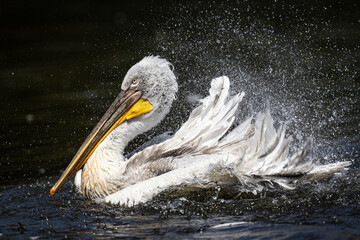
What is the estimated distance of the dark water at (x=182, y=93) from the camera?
3.65m

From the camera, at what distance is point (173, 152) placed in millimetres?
4117

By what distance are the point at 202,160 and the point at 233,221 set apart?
Answer: 0.64 metres

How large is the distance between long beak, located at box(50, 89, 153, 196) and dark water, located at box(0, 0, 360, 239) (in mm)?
293

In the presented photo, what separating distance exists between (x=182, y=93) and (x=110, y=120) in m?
1.94

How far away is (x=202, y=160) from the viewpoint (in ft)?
13.3

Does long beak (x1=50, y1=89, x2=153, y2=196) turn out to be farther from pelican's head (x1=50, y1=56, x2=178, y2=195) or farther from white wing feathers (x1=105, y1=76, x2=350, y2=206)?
white wing feathers (x1=105, y1=76, x2=350, y2=206)

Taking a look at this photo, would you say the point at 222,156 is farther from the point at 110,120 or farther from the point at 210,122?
the point at 110,120

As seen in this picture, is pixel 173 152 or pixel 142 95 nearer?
pixel 173 152

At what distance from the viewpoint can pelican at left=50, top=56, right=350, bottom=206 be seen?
3979mm

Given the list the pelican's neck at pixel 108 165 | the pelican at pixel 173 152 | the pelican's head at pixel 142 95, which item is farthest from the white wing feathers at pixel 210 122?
the pelican's neck at pixel 108 165

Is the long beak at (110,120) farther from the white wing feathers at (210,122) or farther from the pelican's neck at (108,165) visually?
the white wing feathers at (210,122)

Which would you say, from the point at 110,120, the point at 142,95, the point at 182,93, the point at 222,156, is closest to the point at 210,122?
the point at 222,156

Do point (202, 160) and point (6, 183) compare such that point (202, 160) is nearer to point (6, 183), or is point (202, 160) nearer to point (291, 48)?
point (6, 183)

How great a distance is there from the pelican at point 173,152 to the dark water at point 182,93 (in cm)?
12
